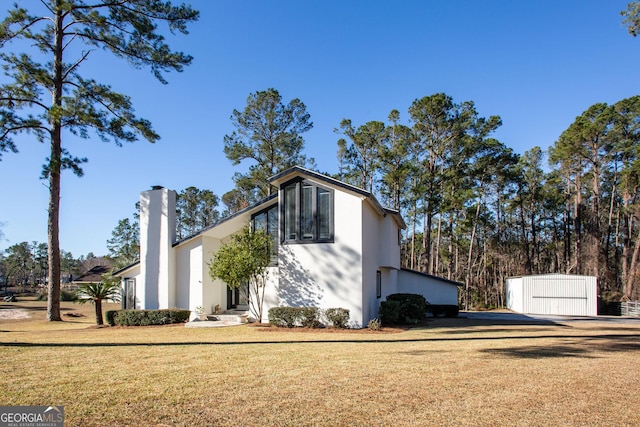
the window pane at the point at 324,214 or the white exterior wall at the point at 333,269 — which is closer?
the white exterior wall at the point at 333,269

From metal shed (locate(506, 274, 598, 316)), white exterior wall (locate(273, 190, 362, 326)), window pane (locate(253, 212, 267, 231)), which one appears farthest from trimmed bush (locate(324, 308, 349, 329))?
metal shed (locate(506, 274, 598, 316))

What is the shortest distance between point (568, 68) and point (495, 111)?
1843 cm

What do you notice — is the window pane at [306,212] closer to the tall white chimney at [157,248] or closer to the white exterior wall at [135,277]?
the tall white chimney at [157,248]

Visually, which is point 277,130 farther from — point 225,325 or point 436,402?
point 436,402

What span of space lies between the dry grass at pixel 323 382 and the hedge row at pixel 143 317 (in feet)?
18.1

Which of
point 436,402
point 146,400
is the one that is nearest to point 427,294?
point 436,402

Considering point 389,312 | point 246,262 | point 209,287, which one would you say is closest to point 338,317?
point 389,312

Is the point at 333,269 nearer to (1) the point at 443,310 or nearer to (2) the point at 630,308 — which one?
(1) the point at 443,310

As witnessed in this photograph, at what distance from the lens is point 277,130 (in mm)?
31406

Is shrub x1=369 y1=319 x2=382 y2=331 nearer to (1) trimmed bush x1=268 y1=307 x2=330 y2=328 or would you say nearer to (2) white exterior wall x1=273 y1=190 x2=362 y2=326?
(2) white exterior wall x1=273 y1=190 x2=362 y2=326

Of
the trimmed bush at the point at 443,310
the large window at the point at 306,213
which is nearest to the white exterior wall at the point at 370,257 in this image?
the large window at the point at 306,213

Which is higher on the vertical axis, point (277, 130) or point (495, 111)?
point (495, 111)

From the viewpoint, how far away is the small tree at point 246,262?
51.5 feet

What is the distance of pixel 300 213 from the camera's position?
16.4 meters
